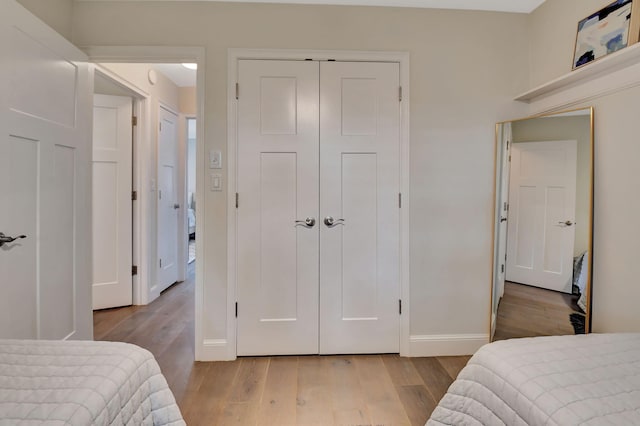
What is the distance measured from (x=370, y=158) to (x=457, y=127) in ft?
2.16

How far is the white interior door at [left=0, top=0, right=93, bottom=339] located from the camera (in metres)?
1.49

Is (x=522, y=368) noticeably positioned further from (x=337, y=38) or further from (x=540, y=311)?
(x=337, y=38)

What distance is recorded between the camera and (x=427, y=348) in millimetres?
2275

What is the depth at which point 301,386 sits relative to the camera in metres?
1.89

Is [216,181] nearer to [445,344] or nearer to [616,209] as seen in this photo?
[445,344]

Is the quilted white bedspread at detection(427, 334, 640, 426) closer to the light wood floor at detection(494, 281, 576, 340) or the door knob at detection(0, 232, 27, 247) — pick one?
the light wood floor at detection(494, 281, 576, 340)

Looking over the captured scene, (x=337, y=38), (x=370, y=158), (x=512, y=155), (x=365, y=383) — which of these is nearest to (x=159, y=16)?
(x=337, y=38)

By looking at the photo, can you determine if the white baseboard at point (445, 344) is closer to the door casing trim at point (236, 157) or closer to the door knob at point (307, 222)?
the door casing trim at point (236, 157)

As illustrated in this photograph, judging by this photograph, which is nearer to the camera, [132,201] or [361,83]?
[361,83]

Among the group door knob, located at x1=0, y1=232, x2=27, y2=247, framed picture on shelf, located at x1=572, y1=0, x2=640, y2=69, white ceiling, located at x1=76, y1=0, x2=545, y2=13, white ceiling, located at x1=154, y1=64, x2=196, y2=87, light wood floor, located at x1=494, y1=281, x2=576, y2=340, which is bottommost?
light wood floor, located at x1=494, y1=281, x2=576, y2=340

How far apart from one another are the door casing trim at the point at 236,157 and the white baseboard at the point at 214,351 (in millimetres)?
15

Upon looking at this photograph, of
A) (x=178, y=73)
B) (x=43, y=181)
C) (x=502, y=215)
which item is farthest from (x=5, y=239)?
(x=502, y=215)

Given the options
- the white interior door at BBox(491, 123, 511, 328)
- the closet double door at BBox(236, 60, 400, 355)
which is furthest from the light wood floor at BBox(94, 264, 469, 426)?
the white interior door at BBox(491, 123, 511, 328)

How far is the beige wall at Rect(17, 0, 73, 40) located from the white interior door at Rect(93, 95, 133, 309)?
3.61 ft
